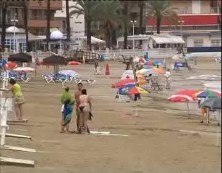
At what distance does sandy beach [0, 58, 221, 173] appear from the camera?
39.0 ft

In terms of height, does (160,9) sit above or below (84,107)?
above

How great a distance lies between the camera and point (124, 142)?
15906 mm

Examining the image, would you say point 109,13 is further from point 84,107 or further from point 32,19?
point 84,107

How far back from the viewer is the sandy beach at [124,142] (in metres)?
11.9

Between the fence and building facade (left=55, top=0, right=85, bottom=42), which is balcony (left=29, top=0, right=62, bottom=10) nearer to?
building facade (left=55, top=0, right=85, bottom=42)

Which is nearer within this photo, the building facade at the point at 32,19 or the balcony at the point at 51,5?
the building facade at the point at 32,19

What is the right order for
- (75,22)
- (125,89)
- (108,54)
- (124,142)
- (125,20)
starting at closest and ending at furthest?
(124,142)
(125,89)
(108,54)
(125,20)
(75,22)

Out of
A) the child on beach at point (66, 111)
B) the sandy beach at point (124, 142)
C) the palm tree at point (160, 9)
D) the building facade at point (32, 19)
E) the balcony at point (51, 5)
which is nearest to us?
the sandy beach at point (124, 142)

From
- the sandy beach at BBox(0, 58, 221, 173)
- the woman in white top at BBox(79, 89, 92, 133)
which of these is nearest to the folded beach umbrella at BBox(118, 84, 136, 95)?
the sandy beach at BBox(0, 58, 221, 173)

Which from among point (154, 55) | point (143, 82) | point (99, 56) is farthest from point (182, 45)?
point (143, 82)

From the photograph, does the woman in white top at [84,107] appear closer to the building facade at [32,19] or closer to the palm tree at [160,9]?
the building facade at [32,19]

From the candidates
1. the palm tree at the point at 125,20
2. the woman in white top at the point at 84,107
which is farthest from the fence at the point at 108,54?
the woman in white top at the point at 84,107

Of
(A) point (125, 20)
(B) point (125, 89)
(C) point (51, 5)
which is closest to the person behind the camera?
(B) point (125, 89)

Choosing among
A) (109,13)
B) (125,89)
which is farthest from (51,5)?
(125,89)
